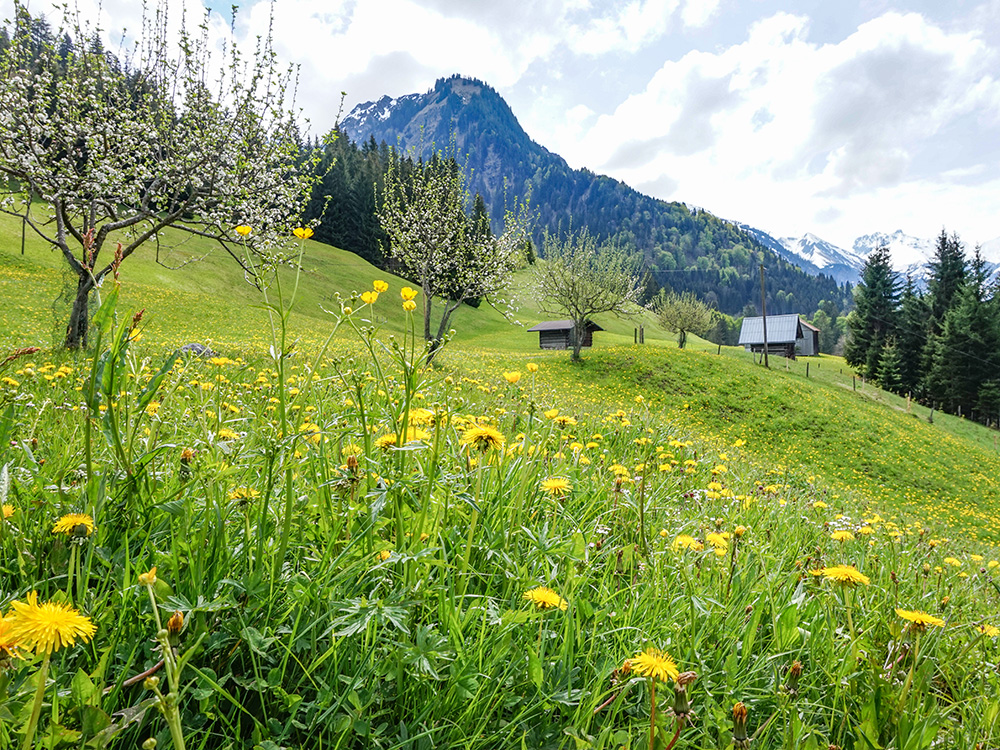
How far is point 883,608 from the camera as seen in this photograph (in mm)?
2299

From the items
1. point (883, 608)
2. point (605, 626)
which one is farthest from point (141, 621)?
point (883, 608)

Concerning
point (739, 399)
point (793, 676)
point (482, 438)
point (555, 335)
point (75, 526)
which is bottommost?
point (739, 399)

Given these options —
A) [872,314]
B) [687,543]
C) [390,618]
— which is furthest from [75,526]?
[872,314]

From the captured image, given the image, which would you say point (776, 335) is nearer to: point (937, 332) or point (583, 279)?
point (937, 332)

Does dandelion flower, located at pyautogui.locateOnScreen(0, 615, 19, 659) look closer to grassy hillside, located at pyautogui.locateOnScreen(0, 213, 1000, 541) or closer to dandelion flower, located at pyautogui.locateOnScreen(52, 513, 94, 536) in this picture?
dandelion flower, located at pyautogui.locateOnScreen(52, 513, 94, 536)

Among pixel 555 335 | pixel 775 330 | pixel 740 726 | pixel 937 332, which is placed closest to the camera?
pixel 740 726

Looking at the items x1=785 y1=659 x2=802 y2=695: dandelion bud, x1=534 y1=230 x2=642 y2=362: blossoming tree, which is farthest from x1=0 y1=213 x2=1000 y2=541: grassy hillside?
x1=785 y1=659 x2=802 y2=695: dandelion bud

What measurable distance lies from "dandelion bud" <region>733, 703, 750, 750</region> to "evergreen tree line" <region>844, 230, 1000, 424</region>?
2034 inches

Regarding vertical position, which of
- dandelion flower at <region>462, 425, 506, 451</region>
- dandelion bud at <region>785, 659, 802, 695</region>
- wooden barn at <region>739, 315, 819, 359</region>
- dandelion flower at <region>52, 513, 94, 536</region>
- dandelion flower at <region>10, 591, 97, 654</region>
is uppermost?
wooden barn at <region>739, 315, 819, 359</region>

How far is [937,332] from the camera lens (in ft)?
151

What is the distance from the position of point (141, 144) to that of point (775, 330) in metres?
77.9

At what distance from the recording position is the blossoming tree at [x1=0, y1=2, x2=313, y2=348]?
9359mm

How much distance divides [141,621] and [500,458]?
54.3 inches

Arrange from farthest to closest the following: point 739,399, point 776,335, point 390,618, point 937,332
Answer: point 776,335
point 937,332
point 739,399
point 390,618
